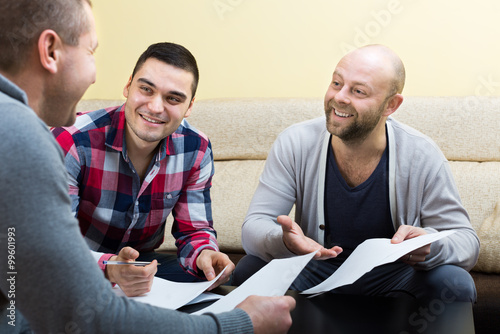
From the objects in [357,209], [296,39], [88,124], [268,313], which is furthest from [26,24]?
[296,39]

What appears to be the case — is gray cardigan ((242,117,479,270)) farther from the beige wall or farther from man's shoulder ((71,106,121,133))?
the beige wall

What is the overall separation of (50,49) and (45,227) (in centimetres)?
28

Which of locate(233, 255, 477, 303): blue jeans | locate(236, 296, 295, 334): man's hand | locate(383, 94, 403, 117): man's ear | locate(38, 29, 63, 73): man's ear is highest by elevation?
locate(38, 29, 63, 73): man's ear

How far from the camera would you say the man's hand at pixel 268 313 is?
80 cm

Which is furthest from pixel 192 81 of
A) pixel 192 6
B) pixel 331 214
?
pixel 192 6

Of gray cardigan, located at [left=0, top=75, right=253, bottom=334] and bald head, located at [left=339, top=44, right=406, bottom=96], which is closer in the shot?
gray cardigan, located at [left=0, top=75, right=253, bottom=334]

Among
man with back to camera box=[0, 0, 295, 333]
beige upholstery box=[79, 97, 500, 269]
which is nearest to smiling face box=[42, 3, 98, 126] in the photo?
man with back to camera box=[0, 0, 295, 333]

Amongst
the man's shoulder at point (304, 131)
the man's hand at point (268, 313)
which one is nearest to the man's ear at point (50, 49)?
the man's hand at point (268, 313)

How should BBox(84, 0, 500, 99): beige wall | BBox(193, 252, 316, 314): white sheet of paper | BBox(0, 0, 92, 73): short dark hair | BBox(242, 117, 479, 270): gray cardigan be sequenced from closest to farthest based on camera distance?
BBox(0, 0, 92, 73): short dark hair → BBox(193, 252, 316, 314): white sheet of paper → BBox(242, 117, 479, 270): gray cardigan → BBox(84, 0, 500, 99): beige wall

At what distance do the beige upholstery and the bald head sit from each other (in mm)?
711

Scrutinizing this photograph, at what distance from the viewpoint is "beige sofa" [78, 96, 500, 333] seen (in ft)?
7.16

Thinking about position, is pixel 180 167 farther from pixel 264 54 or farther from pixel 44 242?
pixel 264 54

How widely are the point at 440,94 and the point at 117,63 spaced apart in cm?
162

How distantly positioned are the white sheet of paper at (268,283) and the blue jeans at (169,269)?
54 centimetres
